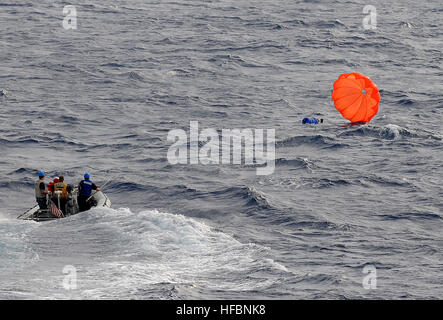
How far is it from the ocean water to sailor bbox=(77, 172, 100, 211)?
3.12 feet

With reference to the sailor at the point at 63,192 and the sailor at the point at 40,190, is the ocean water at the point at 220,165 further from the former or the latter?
the sailor at the point at 40,190

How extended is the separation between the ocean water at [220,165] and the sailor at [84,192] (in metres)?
0.95

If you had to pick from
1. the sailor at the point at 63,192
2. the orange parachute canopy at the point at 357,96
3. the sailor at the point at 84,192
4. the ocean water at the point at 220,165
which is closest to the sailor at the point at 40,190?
the sailor at the point at 63,192

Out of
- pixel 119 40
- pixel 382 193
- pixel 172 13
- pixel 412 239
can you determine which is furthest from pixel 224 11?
pixel 412 239

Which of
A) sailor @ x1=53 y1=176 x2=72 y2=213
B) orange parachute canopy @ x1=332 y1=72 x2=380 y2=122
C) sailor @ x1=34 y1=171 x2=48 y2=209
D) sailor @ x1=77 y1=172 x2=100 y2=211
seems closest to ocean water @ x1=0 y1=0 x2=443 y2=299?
sailor @ x1=77 y1=172 x2=100 y2=211

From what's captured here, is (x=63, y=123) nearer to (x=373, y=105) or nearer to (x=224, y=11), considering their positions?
(x=373, y=105)

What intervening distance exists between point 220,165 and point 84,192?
938 centimetres

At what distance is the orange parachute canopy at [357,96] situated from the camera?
4509 cm

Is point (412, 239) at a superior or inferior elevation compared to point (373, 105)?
inferior

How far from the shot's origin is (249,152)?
140 feet

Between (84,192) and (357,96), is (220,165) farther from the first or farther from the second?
(84,192)

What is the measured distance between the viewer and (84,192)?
33.4 m

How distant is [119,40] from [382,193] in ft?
122

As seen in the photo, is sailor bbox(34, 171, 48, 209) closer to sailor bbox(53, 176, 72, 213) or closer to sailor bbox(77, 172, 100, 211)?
sailor bbox(53, 176, 72, 213)
